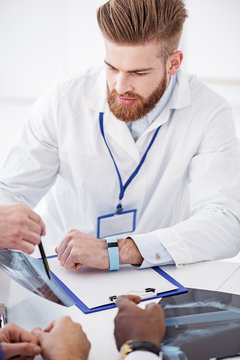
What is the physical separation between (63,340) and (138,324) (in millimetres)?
179

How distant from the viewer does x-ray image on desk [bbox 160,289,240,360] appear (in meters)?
1.15

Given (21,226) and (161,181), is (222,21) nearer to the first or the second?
(161,181)

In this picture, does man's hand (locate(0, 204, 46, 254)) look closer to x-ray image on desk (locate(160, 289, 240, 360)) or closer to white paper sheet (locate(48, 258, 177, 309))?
white paper sheet (locate(48, 258, 177, 309))

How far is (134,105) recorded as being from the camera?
1.91 meters

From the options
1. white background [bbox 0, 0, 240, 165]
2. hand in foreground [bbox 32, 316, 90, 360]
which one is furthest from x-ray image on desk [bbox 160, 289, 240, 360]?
white background [bbox 0, 0, 240, 165]

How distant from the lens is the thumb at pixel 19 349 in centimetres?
107

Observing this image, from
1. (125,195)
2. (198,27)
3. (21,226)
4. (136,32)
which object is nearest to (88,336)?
(21,226)

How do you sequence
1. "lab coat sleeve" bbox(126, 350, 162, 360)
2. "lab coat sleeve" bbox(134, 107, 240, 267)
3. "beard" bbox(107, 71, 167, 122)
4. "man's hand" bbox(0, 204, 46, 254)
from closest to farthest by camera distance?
"lab coat sleeve" bbox(126, 350, 162, 360) < "man's hand" bbox(0, 204, 46, 254) < "lab coat sleeve" bbox(134, 107, 240, 267) < "beard" bbox(107, 71, 167, 122)


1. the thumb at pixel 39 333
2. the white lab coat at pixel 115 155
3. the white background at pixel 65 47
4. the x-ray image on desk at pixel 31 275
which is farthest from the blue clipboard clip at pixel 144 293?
the white background at pixel 65 47

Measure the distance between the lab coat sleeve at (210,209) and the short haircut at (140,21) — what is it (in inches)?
15.6

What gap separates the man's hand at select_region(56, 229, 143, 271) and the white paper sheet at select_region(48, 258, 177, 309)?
0.02m

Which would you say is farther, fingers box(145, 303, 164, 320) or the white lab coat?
the white lab coat

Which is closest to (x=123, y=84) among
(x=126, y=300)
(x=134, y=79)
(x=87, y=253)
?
(x=134, y=79)

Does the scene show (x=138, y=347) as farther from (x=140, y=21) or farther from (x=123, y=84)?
(x=140, y=21)
